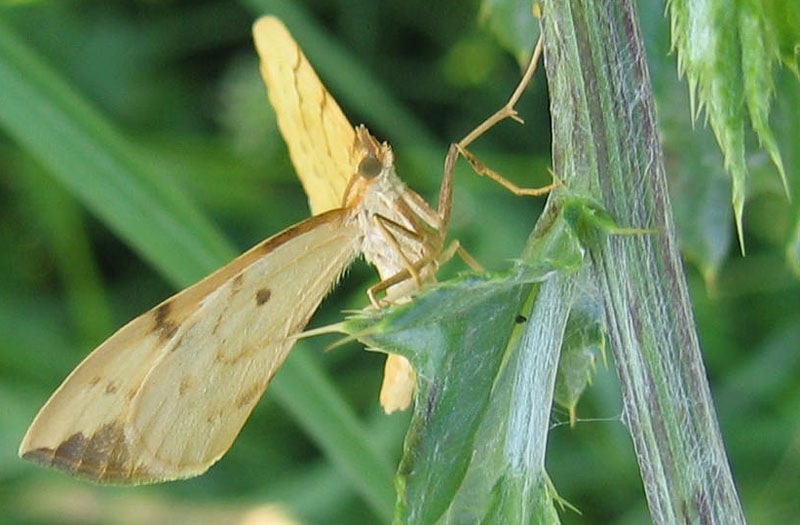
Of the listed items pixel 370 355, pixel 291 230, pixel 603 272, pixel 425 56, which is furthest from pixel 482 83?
pixel 603 272

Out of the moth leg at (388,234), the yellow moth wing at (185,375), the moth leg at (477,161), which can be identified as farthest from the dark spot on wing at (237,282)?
the moth leg at (477,161)

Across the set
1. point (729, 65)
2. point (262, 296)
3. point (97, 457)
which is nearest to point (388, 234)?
point (262, 296)

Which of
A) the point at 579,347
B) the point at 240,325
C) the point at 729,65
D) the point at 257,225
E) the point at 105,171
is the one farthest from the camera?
the point at 257,225

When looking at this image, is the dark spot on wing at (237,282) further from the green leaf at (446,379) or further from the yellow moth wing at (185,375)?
the green leaf at (446,379)

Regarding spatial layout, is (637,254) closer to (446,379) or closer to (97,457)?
(446,379)

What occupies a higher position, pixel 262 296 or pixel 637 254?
pixel 637 254

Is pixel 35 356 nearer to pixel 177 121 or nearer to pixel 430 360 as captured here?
pixel 177 121
